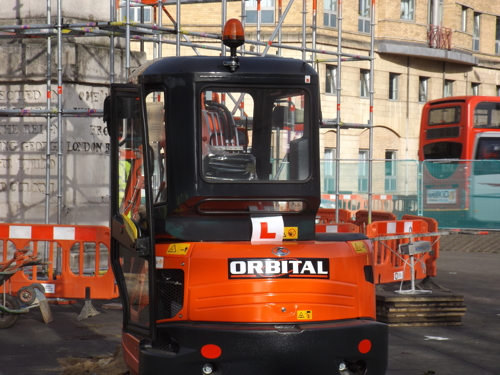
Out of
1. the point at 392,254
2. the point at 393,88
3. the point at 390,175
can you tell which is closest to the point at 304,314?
the point at 392,254

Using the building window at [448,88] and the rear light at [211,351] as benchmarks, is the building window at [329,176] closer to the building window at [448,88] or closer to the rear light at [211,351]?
the building window at [448,88]

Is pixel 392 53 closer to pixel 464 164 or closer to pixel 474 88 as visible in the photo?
pixel 474 88

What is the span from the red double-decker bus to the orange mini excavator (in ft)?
63.9

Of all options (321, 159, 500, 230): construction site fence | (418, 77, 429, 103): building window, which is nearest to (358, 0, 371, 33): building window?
(418, 77, 429, 103): building window

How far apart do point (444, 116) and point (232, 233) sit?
22.6 m

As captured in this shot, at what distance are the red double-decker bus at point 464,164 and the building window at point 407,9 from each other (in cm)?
1054

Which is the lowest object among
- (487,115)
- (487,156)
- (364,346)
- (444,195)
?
(364,346)

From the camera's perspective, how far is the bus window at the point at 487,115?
2584 centimetres

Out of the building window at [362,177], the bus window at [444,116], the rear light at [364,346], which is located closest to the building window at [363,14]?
the bus window at [444,116]

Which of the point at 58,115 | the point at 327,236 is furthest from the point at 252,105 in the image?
the point at 58,115

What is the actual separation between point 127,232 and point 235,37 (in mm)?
1487

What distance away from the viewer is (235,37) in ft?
18.7

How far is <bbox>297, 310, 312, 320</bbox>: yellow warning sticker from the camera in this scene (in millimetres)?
5258

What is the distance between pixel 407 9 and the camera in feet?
121
